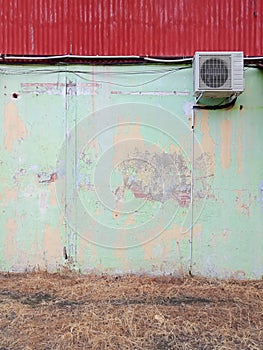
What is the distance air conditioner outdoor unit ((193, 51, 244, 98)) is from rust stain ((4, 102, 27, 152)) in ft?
7.54

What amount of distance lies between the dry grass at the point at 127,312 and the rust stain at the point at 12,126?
173cm

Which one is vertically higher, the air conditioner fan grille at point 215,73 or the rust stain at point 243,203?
Result: the air conditioner fan grille at point 215,73

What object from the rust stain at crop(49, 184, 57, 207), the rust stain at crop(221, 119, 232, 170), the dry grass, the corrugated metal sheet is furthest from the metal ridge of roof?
the dry grass

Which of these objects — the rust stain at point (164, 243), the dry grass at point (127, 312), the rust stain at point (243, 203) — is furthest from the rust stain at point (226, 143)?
the dry grass at point (127, 312)

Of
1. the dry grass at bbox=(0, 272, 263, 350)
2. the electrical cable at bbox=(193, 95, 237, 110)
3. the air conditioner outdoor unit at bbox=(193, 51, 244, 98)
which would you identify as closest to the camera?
the dry grass at bbox=(0, 272, 263, 350)

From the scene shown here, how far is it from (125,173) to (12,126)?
1593mm

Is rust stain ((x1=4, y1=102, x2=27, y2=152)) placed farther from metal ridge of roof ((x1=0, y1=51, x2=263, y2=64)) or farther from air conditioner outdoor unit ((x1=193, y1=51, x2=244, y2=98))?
air conditioner outdoor unit ((x1=193, y1=51, x2=244, y2=98))

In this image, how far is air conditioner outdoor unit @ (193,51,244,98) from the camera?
4.45 m

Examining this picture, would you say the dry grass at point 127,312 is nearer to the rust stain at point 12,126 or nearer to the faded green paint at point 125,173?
the faded green paint at point 125,173

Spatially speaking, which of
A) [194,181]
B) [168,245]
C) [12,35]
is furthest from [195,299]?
[12,35]

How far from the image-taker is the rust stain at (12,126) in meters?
4.94

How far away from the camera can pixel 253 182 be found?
16.1ft

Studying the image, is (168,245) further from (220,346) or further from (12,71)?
(12,71)

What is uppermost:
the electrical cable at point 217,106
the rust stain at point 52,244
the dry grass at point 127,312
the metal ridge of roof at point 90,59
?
the metal ridge of roof at point 90,59
